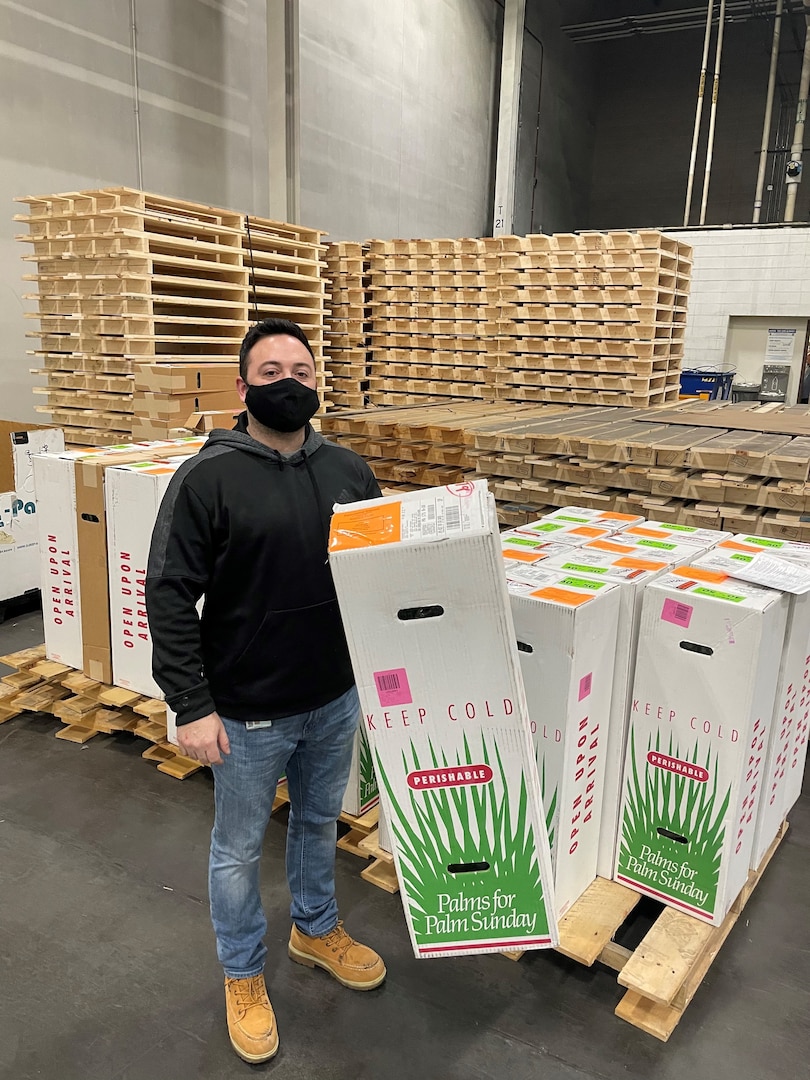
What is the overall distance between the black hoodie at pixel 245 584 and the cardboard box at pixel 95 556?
6.21ft

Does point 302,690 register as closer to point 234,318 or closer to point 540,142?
point 234,318

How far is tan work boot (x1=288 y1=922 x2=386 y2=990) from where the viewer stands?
96.8 inches

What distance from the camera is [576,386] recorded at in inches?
313

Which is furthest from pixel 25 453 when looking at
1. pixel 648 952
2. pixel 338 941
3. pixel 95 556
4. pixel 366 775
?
pixel 648 952

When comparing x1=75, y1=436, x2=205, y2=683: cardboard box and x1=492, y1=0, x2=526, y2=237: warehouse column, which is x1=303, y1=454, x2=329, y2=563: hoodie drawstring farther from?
x1=492, y1=0, x2=526, y2=237: warehouse column

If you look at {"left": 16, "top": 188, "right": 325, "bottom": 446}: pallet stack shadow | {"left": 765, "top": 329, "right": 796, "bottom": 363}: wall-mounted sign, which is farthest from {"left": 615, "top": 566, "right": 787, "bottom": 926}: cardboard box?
{"left": 765, "top": 329, "right": 796, "bottom": 363}: wall-mounted sign

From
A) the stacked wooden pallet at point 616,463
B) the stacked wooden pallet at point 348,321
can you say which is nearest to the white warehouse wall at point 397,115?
the stacked wooden pallet at point 348,321

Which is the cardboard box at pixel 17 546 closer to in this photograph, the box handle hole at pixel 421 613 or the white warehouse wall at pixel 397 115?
the box handle hole at pixel 421 613

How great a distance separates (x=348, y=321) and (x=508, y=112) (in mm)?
6901

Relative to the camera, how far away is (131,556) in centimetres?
367

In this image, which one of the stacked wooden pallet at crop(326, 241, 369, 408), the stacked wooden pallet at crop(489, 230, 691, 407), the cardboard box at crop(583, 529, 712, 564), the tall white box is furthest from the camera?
the stacked wooden pallet at crop(326, 241, 369, 408)

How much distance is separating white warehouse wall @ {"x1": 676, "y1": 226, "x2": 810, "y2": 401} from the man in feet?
35.8

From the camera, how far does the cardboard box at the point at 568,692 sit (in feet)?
7.30

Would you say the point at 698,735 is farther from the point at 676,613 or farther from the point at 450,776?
the point at 450,776
